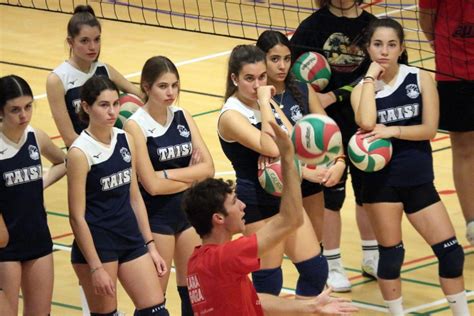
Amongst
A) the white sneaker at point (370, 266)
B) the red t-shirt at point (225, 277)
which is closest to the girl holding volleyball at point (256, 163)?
the white sneaker at point (370, 266)

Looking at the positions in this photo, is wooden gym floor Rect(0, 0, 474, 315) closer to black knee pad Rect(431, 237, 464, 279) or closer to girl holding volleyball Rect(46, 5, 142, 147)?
black knee pad Rect(431, 237, 464, 279)

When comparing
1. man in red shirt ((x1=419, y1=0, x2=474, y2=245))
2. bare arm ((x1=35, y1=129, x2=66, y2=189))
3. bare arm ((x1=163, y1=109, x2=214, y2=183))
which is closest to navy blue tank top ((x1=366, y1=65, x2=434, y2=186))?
bare arm ((x1=163, y1=109, x2=214, y2=183))

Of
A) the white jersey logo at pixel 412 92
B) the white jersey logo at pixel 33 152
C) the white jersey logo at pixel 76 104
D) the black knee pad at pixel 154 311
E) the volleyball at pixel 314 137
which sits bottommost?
the black knee pad at pixel 154 311

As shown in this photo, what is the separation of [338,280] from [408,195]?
1.22 metres

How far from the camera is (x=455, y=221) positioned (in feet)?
32.2

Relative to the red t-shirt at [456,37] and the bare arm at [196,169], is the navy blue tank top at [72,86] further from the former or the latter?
the red t-shirt at [456,37]

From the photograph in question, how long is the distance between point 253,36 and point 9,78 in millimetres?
8380

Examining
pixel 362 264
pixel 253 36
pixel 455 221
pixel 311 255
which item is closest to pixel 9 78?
pixel 311 255

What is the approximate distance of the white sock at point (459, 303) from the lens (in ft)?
25.2

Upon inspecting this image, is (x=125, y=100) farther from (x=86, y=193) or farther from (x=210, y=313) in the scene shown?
(x=210, y=313)

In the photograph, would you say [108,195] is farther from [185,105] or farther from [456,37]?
[185,105]

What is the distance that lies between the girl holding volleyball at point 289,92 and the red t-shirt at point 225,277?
5.62ft

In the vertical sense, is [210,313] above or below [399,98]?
below

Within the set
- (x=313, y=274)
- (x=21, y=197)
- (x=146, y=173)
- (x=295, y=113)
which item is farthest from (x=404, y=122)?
(x=21, y=197)
